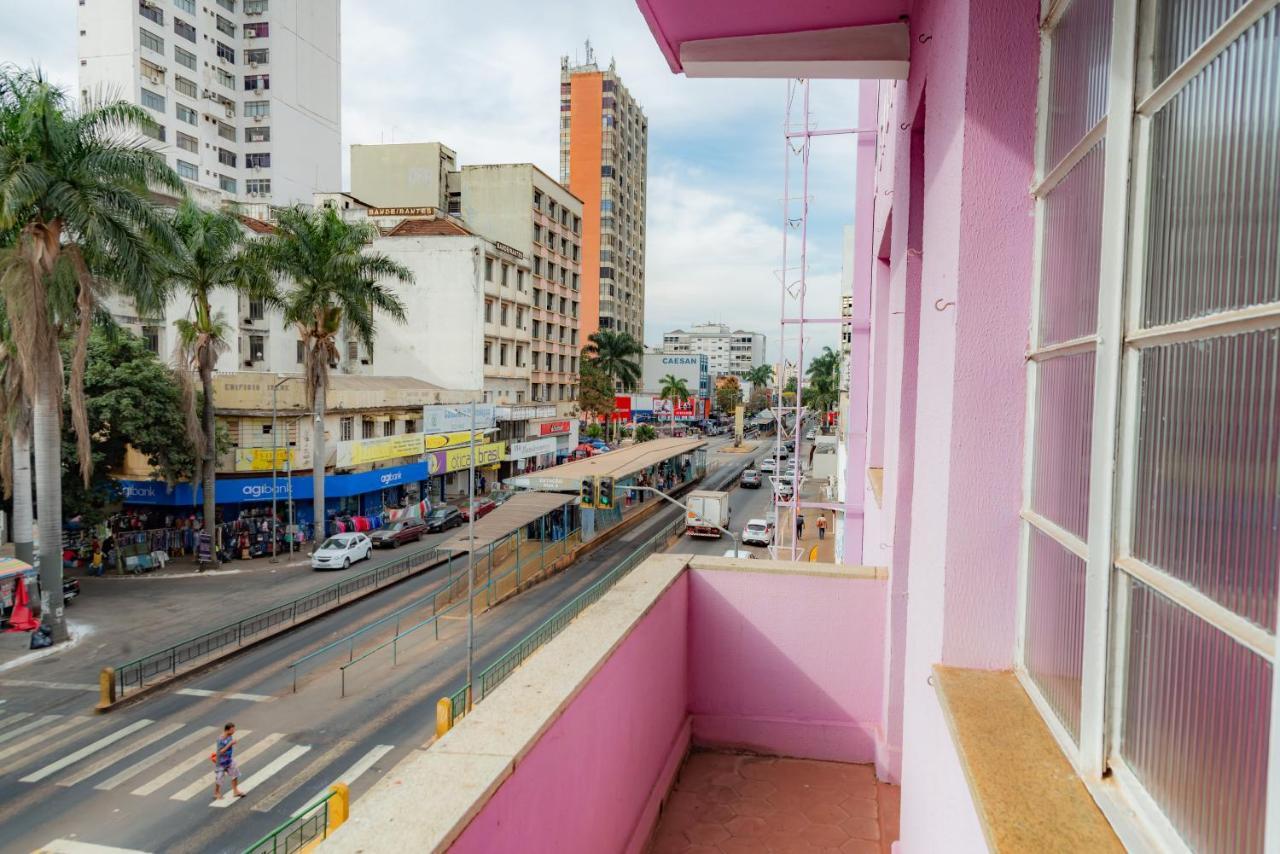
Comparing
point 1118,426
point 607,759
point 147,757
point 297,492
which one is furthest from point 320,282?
point 1118,426

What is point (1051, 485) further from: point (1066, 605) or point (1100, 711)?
point (1100, 711)

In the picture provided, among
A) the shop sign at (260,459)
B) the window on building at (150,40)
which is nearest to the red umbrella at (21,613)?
the shop sign at (260,459)

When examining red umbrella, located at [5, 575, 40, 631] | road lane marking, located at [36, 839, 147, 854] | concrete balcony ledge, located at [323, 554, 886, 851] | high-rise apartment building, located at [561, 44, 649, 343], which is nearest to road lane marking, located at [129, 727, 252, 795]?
road lane marking, located at [36, 839, 147, 854]

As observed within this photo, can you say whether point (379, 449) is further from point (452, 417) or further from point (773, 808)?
point (773, 808)

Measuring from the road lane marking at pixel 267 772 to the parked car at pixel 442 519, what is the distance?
1831cm

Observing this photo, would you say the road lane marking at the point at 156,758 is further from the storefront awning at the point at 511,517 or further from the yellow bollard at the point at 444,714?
the storefront awning at the point at 511,517

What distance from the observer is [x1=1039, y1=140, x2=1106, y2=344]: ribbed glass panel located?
2.20 m

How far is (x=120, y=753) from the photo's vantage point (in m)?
12.2

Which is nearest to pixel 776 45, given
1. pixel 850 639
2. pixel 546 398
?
pixel 850 639

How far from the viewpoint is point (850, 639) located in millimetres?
6176

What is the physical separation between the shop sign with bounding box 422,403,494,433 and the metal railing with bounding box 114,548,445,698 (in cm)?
1003

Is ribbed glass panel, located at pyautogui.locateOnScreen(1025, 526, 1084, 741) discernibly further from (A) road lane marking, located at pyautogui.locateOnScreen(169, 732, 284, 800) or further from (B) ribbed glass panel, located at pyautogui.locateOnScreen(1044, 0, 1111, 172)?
(A) road lane marking, located at pyautogui.locateOnScreen(169, 732, 284, 800)

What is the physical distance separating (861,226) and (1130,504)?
484 inches

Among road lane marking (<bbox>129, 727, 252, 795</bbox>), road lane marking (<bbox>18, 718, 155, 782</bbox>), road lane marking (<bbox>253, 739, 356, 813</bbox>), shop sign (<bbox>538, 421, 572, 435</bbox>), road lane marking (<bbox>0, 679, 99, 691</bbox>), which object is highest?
shop sign (<bbox>538, 421, 572, 435</bbox>)
